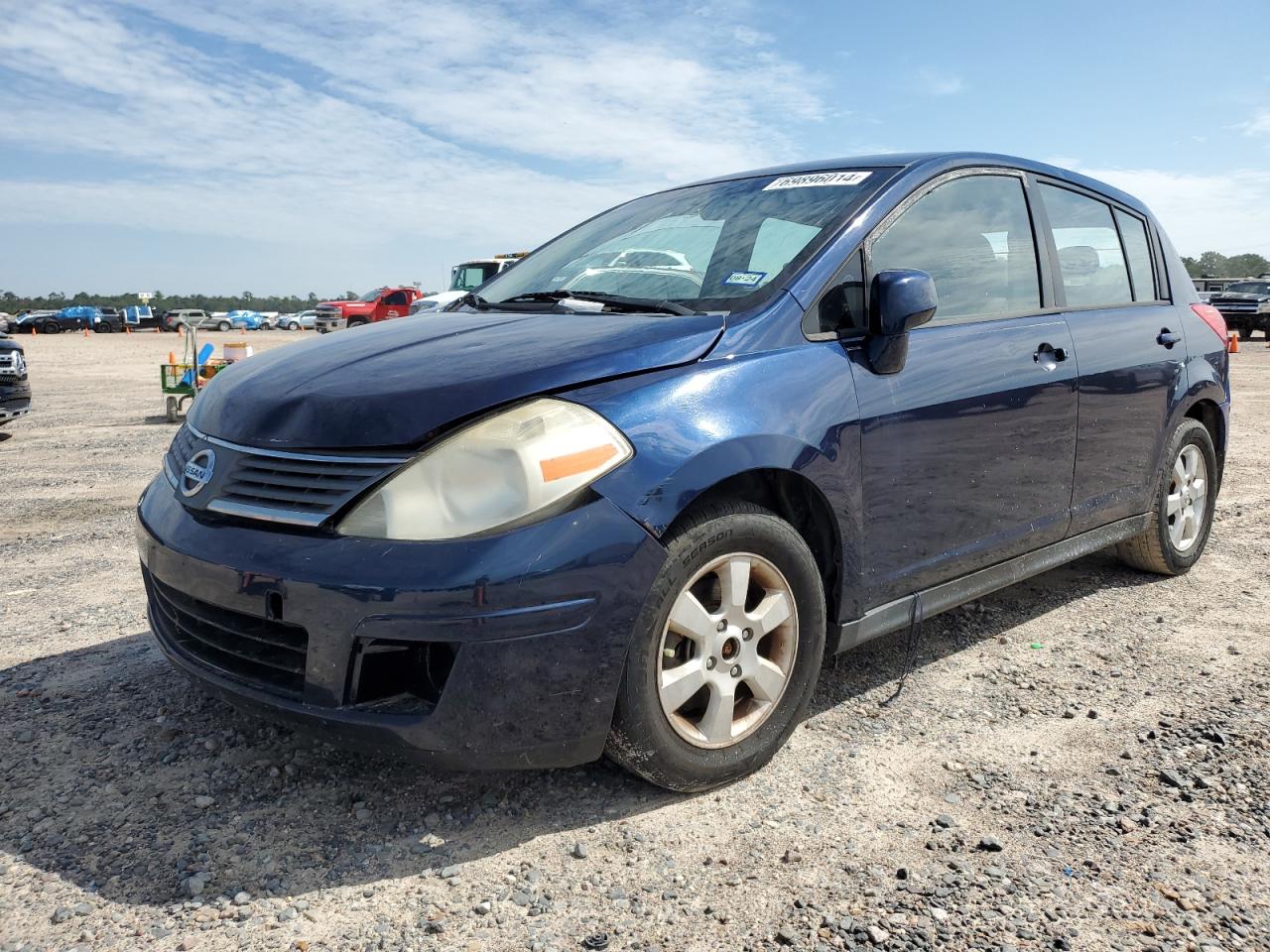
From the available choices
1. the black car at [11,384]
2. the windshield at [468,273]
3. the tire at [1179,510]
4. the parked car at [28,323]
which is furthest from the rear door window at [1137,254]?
the parked car at [28,323]

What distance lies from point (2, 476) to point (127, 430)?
287 cm

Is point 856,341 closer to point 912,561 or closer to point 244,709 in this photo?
point 912,561

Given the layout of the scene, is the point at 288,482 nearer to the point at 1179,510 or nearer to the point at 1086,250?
A: the point at 1086,250

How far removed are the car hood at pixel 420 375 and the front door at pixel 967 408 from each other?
0.71 m

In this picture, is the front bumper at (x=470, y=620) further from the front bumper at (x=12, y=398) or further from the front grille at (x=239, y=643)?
the front bumper at (x=12, y=398)

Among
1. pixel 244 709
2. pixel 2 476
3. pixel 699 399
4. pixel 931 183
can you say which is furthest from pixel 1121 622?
pixel 2 476

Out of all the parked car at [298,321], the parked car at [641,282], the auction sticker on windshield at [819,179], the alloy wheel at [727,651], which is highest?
the auction sticker on windshield at [819,179]

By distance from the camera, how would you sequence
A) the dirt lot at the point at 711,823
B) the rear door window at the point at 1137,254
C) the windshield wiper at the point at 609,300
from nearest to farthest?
the dirt lot at the point at 711,823 → the windshield wiper at the point at 609,300 → the rear door window at the point at 1137,254

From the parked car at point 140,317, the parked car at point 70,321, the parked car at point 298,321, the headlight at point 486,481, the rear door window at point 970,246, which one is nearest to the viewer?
the headlight at point 486,481

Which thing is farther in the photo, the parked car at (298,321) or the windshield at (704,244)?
the parked car at (298,321)

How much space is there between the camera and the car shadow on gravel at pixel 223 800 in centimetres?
239

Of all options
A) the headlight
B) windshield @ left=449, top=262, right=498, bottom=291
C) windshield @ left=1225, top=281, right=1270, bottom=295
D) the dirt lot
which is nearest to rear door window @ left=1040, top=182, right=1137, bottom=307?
the dirt lot

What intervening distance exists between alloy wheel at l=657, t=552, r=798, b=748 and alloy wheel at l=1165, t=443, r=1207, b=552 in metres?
2.66

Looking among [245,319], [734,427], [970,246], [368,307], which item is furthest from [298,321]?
[734,427]
